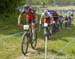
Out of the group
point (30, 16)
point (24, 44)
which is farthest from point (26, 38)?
point (30, 16)

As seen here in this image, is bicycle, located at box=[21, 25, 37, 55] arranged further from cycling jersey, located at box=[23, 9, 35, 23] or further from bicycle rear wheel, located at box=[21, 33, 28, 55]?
cycling jersey, located at box=[23, 9, 35, 23]

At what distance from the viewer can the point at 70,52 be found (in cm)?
1141

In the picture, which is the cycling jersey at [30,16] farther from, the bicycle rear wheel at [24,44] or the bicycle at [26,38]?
the bicycle rear wheel at [24,44]

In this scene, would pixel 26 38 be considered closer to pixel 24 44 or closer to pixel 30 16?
pixel 24 44

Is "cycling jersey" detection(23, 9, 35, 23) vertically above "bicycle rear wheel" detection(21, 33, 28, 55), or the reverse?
"cycling jersey" detection(23, 9, 35, 23)

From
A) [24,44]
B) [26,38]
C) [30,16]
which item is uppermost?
[30,16]

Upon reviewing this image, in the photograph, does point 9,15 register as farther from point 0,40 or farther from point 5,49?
point 5,49

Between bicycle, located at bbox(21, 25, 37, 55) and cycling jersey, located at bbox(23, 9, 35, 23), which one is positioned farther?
cycling jersey, located at bbox(23, 9, 35, 23)

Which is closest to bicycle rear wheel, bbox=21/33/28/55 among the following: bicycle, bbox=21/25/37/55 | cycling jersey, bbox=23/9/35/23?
bicycle, bbox=21/25/37/55

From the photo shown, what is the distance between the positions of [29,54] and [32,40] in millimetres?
688

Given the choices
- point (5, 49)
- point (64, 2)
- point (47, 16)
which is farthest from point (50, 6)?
point (5, 49)

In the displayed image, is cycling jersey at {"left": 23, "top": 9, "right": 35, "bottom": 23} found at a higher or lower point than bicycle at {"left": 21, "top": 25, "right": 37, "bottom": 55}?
higher

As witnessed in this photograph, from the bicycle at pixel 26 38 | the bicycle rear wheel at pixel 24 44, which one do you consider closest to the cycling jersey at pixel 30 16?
the bicycle at pixel 26 38

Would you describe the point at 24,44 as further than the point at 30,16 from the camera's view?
No
